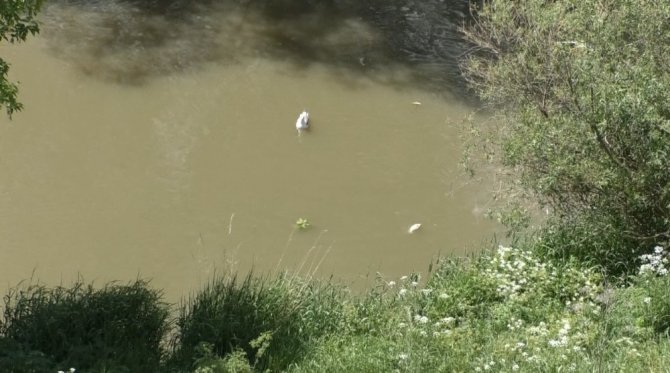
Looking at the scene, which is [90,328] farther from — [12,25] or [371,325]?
[12,25]

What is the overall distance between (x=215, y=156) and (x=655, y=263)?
5297 millimetres

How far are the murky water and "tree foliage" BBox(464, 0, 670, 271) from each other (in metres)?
1.86

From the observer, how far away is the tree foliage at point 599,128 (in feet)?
23.0

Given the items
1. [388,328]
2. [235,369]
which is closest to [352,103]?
[388,328]

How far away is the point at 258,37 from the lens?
13422 millimetres

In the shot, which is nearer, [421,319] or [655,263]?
[421,319]

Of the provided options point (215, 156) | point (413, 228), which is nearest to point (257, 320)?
point (413, 228)

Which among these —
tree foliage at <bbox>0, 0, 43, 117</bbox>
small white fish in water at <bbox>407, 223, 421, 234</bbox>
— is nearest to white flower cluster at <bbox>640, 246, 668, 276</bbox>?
small white fish in water at <bbox>407, 223, 421, 234</bbox>

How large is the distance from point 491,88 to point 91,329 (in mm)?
4054

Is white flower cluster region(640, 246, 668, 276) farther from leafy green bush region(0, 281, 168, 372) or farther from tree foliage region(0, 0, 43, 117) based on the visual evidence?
tree foliage region(0, 0, 43, 117)

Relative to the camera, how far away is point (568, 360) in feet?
19.0

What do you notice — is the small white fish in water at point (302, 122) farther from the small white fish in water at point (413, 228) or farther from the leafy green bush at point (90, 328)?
the leafy green bush at point (90, 328)

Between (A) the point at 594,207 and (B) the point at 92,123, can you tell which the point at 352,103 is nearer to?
(B) the point at 92,123

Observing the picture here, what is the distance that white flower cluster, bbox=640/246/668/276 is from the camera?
6766 mm
